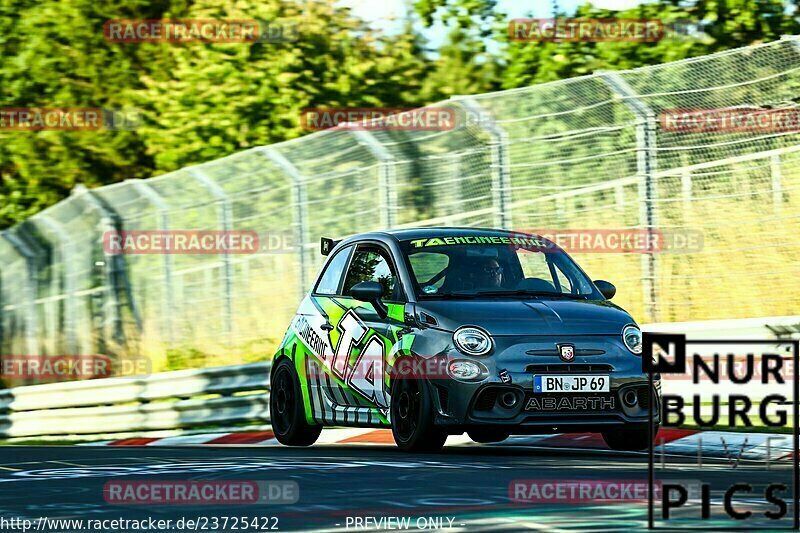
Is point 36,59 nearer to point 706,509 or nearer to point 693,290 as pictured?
point 693,290

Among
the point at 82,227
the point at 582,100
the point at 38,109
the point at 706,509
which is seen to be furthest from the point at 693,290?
the point at 38,109

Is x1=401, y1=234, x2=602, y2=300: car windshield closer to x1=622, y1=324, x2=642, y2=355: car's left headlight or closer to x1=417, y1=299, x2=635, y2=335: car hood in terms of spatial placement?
x1=417, y1=299, x2=635, y2=335: car hood

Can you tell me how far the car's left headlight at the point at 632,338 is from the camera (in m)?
11.5

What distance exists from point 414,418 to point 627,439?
1.55 metres

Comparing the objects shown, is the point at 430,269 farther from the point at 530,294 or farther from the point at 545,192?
the point at 545,192

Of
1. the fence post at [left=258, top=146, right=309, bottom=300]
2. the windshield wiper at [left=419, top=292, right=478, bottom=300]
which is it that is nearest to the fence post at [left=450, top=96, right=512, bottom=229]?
the fence post at [left=258, top=146, right=309, bottom=300]

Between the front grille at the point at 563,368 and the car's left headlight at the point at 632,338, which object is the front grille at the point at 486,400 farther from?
the car's left headlight at the point at 632,338

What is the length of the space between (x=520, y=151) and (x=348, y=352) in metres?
4.51

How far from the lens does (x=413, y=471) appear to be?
1009 cm

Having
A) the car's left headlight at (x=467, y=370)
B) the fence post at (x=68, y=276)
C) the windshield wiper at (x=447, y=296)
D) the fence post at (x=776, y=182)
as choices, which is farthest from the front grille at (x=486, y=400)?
the fence post at (x=68, y=276)

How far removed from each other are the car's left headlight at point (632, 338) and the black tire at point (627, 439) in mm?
605

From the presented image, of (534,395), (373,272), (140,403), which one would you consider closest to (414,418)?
(534,395)

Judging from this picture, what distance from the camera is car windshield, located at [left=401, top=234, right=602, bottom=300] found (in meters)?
12.1

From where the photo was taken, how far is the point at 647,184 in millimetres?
15055
